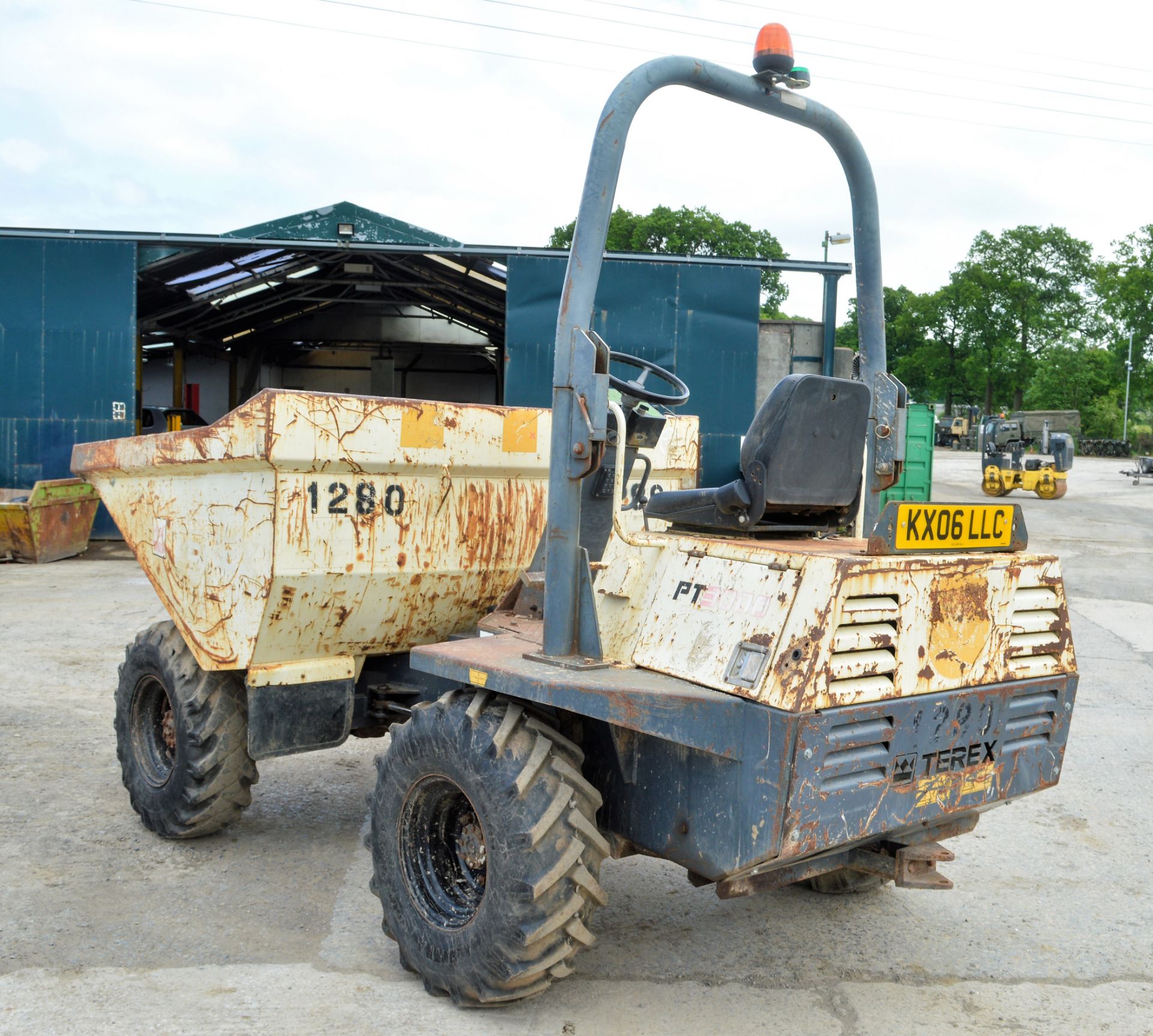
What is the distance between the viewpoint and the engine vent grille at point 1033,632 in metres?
3.31

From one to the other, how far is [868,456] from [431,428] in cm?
162

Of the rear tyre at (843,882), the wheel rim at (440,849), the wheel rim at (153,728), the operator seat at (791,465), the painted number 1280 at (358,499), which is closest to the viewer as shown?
the operator seat at (791,465)

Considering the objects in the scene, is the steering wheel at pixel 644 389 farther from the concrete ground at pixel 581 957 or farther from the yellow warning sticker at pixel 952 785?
the concrete ground at pixel 581 957

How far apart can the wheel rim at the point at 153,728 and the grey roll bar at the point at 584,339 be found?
7.71 ft

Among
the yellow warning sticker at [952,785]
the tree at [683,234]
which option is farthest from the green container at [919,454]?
the tree at [683,234]

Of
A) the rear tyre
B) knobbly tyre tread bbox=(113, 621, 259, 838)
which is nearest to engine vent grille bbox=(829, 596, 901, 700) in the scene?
the rear tyre

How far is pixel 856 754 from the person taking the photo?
290 cm

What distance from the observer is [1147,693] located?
26.2ft

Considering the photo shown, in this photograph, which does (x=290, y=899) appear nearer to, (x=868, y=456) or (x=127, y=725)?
(x=127, y=725)

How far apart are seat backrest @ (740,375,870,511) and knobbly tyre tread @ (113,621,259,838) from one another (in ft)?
7.86

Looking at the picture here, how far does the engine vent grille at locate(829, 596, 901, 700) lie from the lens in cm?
283

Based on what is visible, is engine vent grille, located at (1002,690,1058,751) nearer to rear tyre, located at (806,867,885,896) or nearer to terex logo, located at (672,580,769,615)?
terex logo, located at (672,580,769,615)

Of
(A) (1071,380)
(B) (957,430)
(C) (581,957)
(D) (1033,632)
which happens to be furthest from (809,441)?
(A) (1071,380)

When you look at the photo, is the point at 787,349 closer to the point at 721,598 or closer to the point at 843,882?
the point at 843,882
